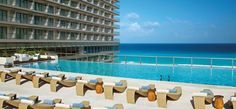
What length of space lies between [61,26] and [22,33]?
11326mm

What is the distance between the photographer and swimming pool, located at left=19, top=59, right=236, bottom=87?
16953mm

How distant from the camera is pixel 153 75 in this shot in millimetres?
17969

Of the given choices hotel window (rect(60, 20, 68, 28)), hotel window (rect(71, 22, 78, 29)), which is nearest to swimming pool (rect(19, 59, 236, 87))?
hotel window (rect(60, 20, 68, 28))

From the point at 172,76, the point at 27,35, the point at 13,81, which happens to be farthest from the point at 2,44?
the point at 172,76

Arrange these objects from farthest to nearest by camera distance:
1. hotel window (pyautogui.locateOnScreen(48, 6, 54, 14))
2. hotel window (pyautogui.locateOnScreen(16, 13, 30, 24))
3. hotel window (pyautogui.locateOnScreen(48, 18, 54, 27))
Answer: hotel window (pyautogui.locateOnScreen(48, 18, 54, 27))
hotel window (pyautogui.locateOnScreen(48, 6, 54, 14))
hotel window (pyautogui.locateOnScreen(16, 13, 30, 24))

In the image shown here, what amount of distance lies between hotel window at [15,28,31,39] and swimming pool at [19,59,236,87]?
17421 mm

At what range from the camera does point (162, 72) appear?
63.0 ft

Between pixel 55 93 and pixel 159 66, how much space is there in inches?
359

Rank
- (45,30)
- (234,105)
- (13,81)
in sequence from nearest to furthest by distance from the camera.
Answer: (234,105)
(13,81)
(45,30)

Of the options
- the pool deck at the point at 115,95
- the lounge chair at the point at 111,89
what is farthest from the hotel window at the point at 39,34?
the lounge chair at the point at 111,89

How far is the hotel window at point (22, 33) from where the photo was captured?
37.9m

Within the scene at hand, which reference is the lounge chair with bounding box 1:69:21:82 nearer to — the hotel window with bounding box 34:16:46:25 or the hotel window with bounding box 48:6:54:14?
the hotel window with bounding box 34:16:46:25

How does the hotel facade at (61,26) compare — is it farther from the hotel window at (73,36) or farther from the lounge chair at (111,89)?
the lounge chair at (111,89)

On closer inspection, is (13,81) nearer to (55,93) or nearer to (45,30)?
(55,93)
